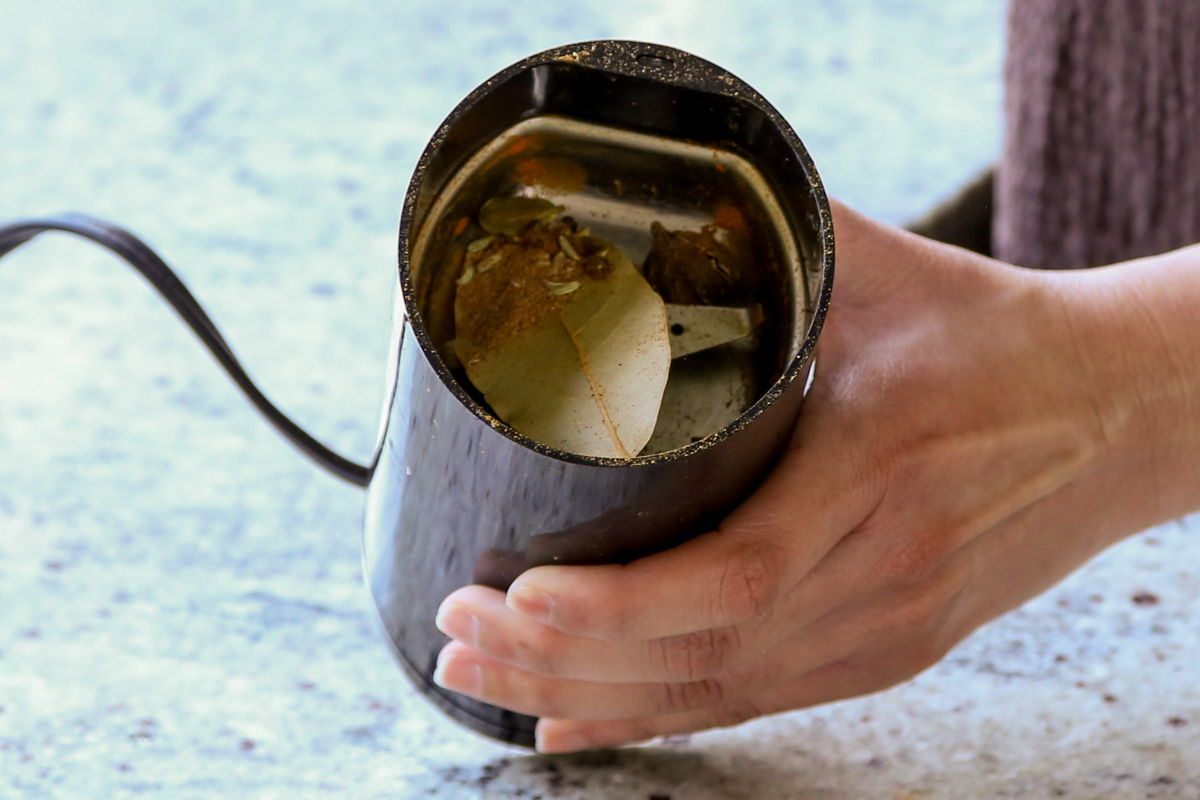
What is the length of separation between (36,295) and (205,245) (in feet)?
0.50

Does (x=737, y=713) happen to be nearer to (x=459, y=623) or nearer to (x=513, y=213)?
(x=459, y=623)

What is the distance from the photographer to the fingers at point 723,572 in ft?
1.51

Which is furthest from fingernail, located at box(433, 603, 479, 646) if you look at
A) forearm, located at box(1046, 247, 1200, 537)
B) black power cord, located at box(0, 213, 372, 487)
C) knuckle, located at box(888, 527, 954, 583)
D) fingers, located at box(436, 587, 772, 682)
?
forearm, located at box(1046, 247, 1200, 537)

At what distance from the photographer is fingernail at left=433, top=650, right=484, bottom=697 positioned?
0.55 meters

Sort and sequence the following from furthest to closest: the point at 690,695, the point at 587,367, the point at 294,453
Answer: the point at 294,453
the point at 690,695
the point at 587,367

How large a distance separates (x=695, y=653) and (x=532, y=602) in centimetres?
10

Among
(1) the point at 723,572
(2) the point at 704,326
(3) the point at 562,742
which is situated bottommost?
(3) the point at 562,742

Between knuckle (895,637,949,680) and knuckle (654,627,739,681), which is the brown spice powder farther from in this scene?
knuckle (895,637,949,680)

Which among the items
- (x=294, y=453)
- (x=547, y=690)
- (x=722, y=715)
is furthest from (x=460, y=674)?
(x=294, y=453)

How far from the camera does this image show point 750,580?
48cm

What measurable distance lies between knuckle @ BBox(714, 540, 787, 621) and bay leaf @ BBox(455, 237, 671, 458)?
0.08m

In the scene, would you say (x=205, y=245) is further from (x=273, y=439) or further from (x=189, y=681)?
(x=189, y=681)

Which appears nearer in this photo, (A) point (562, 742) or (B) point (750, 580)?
(B) point (750, 580)

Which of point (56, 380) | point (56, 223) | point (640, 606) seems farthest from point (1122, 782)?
point (56, 380)
